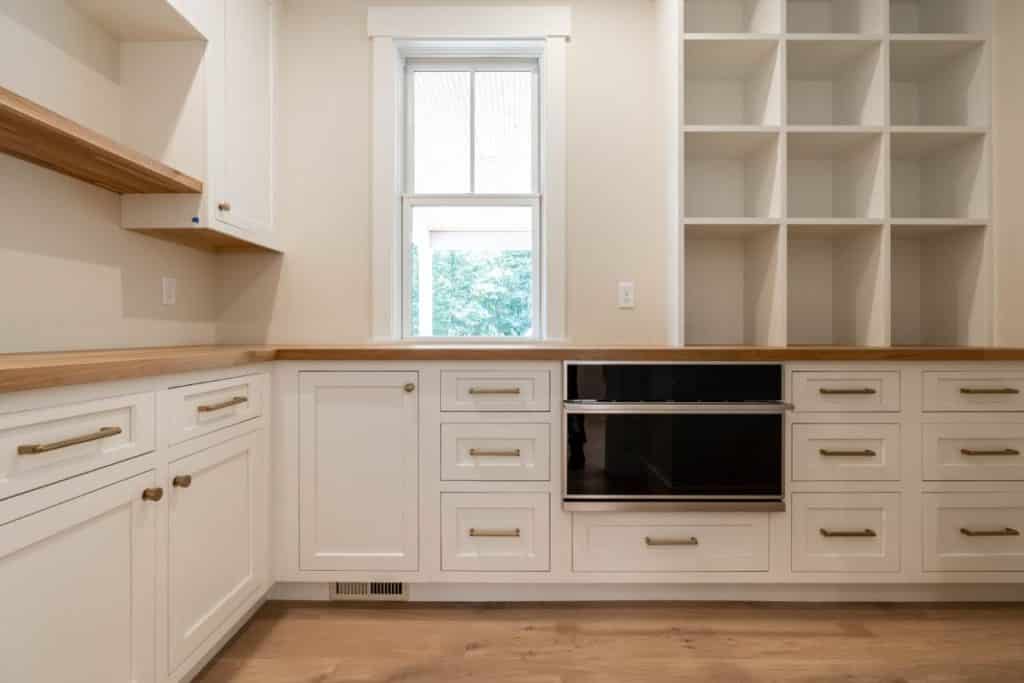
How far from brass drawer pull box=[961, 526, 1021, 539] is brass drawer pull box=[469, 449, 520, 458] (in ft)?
5.25

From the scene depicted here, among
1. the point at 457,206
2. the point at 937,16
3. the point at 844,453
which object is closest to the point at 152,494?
the point at 457,206

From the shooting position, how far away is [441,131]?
2.51 m

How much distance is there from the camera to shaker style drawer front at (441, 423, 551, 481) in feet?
6.24

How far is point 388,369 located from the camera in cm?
190

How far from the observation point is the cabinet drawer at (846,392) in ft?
6.20

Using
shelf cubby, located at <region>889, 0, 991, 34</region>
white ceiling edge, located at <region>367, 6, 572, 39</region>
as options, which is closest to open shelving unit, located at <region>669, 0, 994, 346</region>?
shelf cubby, located at <region>889, 0, 991, 34</region>

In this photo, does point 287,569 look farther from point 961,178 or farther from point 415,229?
point 961,178

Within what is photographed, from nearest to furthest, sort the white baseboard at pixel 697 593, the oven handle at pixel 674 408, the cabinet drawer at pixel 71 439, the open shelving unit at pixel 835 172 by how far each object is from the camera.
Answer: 1. the cabinet drawer at pixel 71 439
2. the oven handle at pixel 674 408
3. the white baseboard at pixel 697 593
4. the open shelving unit at pixel 835 172

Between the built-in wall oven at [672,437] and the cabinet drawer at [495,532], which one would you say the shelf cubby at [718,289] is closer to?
the built-in wall oven at [672,437]

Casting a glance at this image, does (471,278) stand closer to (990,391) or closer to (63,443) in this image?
(63,443)

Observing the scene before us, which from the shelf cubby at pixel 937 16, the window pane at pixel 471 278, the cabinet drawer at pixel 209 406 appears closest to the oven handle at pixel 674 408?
the window pane at pixel 471 278

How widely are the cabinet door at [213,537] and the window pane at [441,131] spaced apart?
4.50ft

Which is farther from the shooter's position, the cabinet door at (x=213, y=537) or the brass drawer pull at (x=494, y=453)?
the brass drawer pull at (x=494, y=453)

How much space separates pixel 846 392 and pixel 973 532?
663 millimetres
